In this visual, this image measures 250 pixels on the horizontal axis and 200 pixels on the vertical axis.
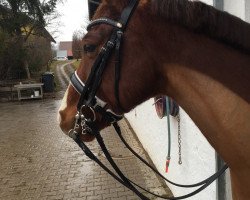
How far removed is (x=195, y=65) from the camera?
164 centimetres

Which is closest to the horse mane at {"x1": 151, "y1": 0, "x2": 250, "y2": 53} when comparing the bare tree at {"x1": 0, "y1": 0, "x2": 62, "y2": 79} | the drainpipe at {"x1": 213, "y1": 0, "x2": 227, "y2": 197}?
the drainpipe at {"x1": 213, "y1": 0, "x2": 227, "y2": 197}

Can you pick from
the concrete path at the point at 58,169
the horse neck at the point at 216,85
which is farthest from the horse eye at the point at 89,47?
the concrete path at the point at 58,169

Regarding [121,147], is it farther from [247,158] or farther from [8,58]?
[8,58]

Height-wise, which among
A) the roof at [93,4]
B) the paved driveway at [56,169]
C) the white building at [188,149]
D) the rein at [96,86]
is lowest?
the paved driveway at [56,169]

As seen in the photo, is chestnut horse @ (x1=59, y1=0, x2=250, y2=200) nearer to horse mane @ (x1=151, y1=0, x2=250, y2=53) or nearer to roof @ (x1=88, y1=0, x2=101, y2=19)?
horse mane @ (x1=151, y1=0, x2=250, y2=53)

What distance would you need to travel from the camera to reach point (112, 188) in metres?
5.41

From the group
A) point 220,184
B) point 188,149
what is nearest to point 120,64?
point 220,184

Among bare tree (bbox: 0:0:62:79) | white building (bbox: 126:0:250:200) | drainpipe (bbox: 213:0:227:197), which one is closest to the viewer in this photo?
white building (bbox: 126:0:250:200)

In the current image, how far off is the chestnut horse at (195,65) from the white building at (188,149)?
3.12ft

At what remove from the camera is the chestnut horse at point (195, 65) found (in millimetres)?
1580

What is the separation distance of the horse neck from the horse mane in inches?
1.6

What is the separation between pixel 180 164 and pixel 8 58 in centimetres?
1774

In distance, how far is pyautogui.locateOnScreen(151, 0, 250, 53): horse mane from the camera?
1552 mm

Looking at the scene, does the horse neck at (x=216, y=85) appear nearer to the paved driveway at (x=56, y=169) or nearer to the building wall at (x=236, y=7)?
the building wall at (x=236, y=7)
